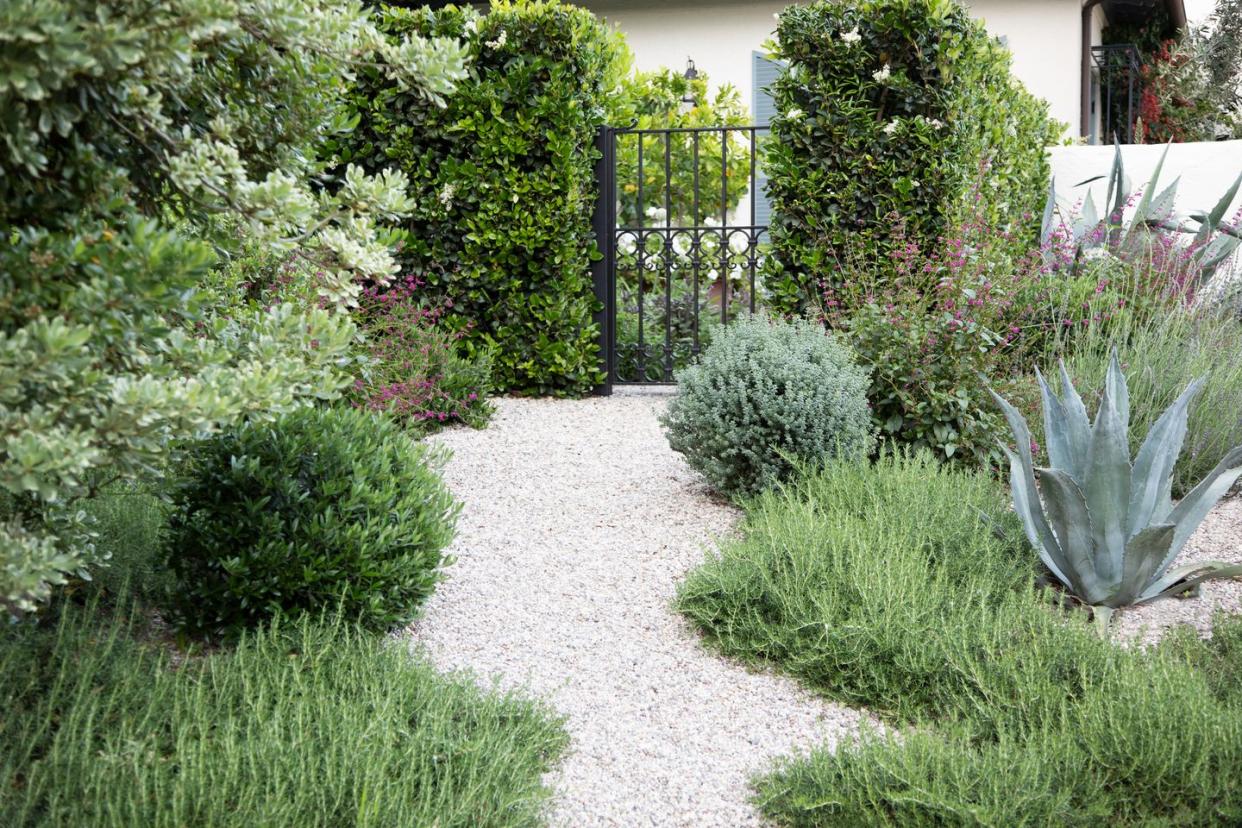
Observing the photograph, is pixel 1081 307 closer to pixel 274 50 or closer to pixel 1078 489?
pixel 1078 489

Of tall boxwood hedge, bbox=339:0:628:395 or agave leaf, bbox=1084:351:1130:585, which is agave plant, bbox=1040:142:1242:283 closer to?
→ tall boxwood hedge, bbox=339:0:628:395

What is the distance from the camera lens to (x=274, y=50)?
8.61ft

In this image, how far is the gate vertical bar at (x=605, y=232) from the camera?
8.06 meters

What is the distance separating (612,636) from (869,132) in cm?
456

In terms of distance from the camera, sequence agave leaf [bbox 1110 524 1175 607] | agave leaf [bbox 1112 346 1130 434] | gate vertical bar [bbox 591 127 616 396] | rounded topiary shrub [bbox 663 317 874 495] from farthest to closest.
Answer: gate vertical bar [bbox 591 127 616 396]
rounded topiary shrub [bbox 663 317 874 495]
agave leaf [bbox 1112 346 1130 434]
agave leaf [bbox 1110 524 1175 607]

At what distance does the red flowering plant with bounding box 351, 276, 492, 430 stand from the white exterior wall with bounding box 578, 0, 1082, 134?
23.0 ft

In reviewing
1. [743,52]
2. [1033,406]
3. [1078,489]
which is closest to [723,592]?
[1078,489]

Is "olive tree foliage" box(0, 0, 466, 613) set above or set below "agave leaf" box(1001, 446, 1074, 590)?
above

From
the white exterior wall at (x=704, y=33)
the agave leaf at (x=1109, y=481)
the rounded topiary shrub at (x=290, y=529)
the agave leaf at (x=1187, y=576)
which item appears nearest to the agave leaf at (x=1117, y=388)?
the agave leaf at (x=1109, y=481)

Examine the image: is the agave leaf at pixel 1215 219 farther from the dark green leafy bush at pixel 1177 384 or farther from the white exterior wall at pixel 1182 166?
the white exterior wall at pixel 1182 166

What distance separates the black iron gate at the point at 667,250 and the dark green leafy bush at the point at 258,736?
452 centimetres

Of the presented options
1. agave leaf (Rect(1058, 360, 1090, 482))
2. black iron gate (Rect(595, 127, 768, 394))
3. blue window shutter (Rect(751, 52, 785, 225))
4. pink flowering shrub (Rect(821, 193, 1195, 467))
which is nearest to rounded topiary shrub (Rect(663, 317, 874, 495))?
pink flowering shrub (Rect(821, 193, 1195, 467))

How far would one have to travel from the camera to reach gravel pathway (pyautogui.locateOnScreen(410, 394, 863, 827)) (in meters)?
3.01

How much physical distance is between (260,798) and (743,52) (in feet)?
39.5
